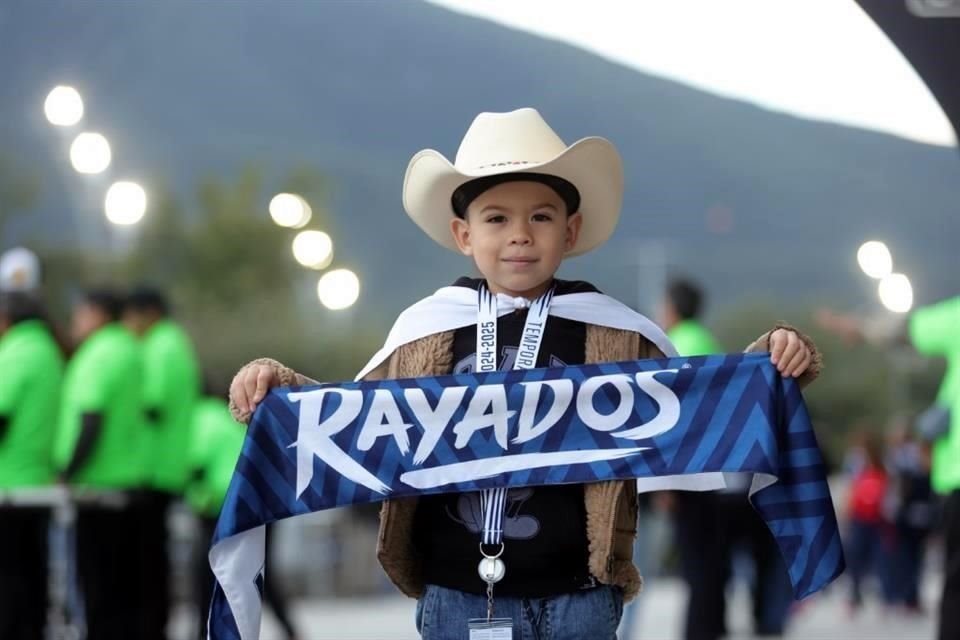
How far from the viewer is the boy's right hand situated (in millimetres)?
3471

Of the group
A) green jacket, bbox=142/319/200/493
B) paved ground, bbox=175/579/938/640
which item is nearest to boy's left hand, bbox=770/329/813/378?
green jacket, bbox=142/319/200/493

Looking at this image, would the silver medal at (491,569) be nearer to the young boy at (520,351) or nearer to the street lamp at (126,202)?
the young boy at (520,351)

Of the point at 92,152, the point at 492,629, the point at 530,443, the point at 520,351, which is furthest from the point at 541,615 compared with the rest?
the point at 92,152

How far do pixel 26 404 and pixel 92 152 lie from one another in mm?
3032

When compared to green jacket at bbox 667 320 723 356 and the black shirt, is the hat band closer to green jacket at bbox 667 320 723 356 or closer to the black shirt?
the black shirt

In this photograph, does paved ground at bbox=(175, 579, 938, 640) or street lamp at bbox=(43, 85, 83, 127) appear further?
paved ground at bbox=(175, 579, 938, 640)

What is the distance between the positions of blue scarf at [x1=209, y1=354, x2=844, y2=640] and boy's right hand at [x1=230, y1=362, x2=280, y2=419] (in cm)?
3

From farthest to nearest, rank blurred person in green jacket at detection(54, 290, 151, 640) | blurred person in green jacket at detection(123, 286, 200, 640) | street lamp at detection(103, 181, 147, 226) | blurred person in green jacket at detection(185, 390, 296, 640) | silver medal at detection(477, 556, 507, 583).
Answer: street lamp at detection(103, 181, 147, 226), blurred person in green jacket at detection(185, 390, 296, 640), blurred person in green jacket at detection(123, 286, 200, 640), blurred person in green jacket at detection(54, 290, 151, 640), silver medal at detection(477, 556, 507, 583)

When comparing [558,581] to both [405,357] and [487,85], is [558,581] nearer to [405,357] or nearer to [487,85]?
[405,357]

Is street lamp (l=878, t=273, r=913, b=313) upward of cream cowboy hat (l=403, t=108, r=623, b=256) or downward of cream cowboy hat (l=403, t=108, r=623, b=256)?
upward

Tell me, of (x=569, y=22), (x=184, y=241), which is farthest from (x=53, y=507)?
(x=184, y=241)

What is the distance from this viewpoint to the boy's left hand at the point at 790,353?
338cm

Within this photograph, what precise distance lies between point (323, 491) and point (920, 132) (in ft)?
13.6

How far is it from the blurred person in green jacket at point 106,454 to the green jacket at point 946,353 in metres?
3.80
